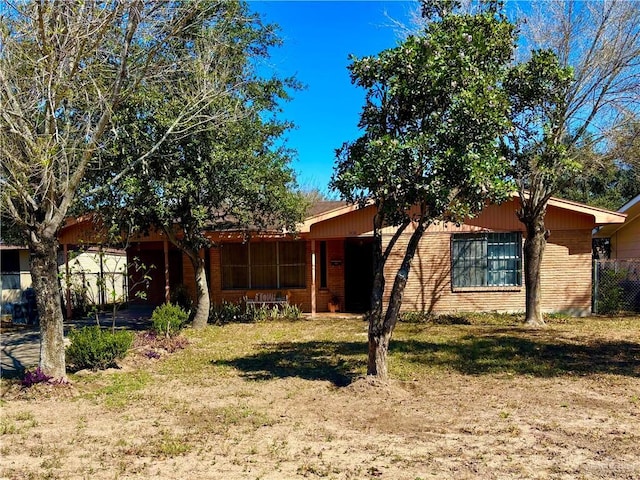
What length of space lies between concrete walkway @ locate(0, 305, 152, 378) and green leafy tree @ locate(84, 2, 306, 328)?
9.55 feet

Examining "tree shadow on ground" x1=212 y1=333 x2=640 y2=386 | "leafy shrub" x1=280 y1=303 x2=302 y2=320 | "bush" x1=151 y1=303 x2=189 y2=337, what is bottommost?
"tree shadow on ground" x1=212 y1=333 x2=640 y2=386

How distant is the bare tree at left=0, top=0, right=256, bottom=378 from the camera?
20.8 ft

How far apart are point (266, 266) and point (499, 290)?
23.3ft

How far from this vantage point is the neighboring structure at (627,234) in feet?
54.5

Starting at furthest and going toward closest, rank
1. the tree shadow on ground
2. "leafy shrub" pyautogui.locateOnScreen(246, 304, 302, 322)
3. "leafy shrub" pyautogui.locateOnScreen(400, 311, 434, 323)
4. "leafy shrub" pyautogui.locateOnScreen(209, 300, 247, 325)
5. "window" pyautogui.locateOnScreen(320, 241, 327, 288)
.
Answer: "window" pyautogui.locateOnScreen(320, 241, 327, 288), "leafy shrub" pyautogui.locateOnScreen(246, 304, 302, 322), "leafy shrub" pyautogui.locateOnScreen(209, 300, 247, 325), "leafy shrub" pyautogui.locateOnScreen(400, 311, 434, 323), the tree shadow on ground

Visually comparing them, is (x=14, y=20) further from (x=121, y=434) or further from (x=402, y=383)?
(x=402, y=383)

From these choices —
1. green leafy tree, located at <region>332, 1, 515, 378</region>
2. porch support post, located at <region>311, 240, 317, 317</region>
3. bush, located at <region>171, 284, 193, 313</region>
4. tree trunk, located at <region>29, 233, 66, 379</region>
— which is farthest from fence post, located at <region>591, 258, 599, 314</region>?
tree trunk, located at <region>29, 233, 66, 379</region>

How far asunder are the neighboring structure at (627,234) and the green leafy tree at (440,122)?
482 inches

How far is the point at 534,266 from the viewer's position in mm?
12727

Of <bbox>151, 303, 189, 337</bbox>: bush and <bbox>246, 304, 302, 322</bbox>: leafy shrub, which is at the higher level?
<bbox>151, 303, 189, 337</bbox>: bush

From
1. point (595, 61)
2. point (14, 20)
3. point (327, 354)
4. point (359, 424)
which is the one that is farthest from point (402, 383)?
point (595, 61)

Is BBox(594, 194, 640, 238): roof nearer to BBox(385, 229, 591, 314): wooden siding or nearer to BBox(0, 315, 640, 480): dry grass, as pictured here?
BBox(385, 229, 591, 314): wooden siding

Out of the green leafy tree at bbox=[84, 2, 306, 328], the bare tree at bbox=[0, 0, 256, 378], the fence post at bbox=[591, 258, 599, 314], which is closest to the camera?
the bare tree at bbox=[0, 0, 256, 378]

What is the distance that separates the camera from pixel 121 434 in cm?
537
